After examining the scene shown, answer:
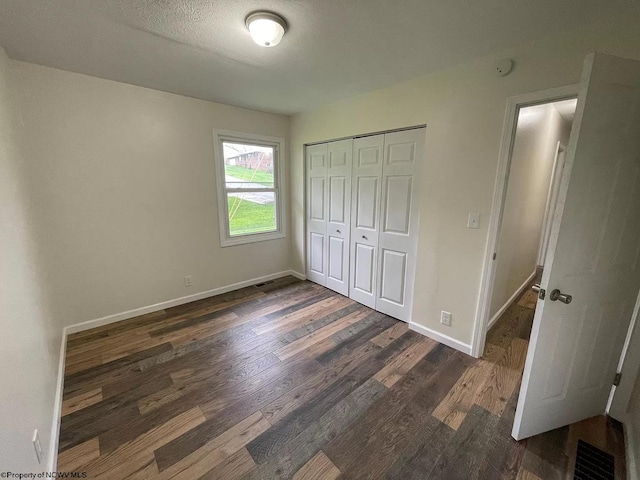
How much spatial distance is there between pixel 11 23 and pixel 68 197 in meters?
1.27

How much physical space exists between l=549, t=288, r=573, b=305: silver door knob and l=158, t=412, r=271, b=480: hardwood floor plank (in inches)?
67.9

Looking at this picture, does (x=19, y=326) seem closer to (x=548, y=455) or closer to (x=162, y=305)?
(x=162, y=305)

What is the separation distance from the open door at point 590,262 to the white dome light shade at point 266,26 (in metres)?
1.51

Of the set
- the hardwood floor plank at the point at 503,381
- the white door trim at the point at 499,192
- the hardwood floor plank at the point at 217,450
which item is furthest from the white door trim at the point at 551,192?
the hardwood floor plank at the point at 217,450

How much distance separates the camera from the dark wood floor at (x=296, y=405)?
1.35 meters

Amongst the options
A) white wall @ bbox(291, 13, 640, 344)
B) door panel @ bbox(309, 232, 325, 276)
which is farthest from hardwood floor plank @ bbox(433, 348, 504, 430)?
door panel @ bbox(309, 232, 325, 276)

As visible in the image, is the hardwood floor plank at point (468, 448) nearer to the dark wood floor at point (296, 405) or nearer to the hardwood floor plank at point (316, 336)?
the dark wood floor at point (296, 405)

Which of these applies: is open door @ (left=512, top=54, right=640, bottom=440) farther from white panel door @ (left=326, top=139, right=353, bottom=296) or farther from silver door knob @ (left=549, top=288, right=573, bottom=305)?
white panel door @ (left=326, top=139, right=353, bottom=296)

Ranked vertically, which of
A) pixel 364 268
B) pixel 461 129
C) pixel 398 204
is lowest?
pixel 364 268

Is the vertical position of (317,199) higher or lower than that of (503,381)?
higher

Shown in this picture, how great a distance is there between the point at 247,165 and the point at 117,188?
145 cm

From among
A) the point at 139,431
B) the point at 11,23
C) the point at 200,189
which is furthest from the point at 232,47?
the point at 139,431

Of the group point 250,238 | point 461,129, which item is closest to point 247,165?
point 250,238

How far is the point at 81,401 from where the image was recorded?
1712 millimetres
